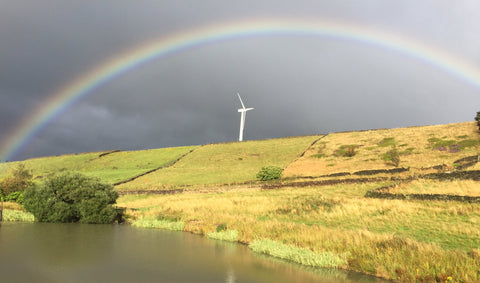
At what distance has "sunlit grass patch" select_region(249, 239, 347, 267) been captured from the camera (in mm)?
17062

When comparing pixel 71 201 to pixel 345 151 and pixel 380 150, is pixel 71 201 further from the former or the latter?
pixel 380 150

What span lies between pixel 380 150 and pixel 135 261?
92695 millimetres

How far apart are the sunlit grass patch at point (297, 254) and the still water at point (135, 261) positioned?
717mm

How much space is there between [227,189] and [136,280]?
48.6 meters

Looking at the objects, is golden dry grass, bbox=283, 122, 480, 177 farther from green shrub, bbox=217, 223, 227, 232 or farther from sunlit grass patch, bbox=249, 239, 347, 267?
sunlit grass patch, bbox=249, 239, 347, 267

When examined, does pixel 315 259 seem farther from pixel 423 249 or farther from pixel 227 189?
pixel 227 189

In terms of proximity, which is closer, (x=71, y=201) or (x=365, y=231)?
(x=365, y=231)

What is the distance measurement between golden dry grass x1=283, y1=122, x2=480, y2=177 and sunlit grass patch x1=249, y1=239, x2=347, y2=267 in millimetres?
52673

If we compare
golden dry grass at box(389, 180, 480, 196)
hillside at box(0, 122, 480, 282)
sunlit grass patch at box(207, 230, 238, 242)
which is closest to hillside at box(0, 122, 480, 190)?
hillside at box(0, 122, 480, 282)

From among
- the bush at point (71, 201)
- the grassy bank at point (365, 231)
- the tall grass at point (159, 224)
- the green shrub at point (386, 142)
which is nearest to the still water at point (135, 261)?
the grassy bank at point (365, 231)

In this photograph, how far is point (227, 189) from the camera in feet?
206

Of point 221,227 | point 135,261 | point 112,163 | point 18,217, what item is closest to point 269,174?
point 221,227

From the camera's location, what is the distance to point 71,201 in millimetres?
35656

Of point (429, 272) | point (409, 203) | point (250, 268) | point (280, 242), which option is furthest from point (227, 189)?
point (429, 272)
